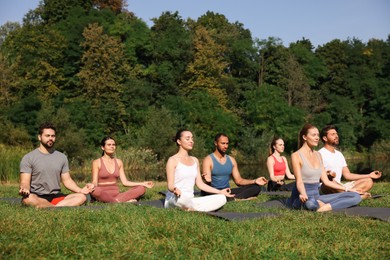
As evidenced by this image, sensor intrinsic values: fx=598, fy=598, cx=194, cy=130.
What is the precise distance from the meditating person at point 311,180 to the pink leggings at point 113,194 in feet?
9.79

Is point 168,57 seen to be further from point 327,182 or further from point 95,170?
point 327,182

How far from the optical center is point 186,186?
29.0 feet

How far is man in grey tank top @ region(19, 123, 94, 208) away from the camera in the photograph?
858cm

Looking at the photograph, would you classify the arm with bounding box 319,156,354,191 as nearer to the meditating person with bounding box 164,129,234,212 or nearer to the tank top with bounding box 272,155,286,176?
the meditating person with bounding box 164,129,234,212

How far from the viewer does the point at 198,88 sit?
48.8 m

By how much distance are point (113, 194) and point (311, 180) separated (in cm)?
350

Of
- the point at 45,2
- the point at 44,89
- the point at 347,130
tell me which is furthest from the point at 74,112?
A: the point at 347,130

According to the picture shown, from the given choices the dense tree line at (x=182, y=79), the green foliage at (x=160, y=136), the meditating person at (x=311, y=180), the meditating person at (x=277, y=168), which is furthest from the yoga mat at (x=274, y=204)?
the dense tree line at (x=182, y=79)

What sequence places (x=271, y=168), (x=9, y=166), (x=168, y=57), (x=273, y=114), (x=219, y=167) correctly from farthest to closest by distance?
1. (x=168, y=57)
2. (x=273, y=114)
3. (x=9, y=166)
4. (x=271, y=168)
5. (x=219, y=167)

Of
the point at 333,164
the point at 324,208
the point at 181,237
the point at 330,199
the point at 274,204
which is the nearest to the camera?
the point at 181,237

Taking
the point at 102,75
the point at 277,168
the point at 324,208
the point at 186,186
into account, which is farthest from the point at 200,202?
the point at 102,75

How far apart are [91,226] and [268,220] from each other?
2.14 m

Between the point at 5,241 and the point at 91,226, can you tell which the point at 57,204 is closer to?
the point at 91,226

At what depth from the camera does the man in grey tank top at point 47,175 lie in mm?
8578
